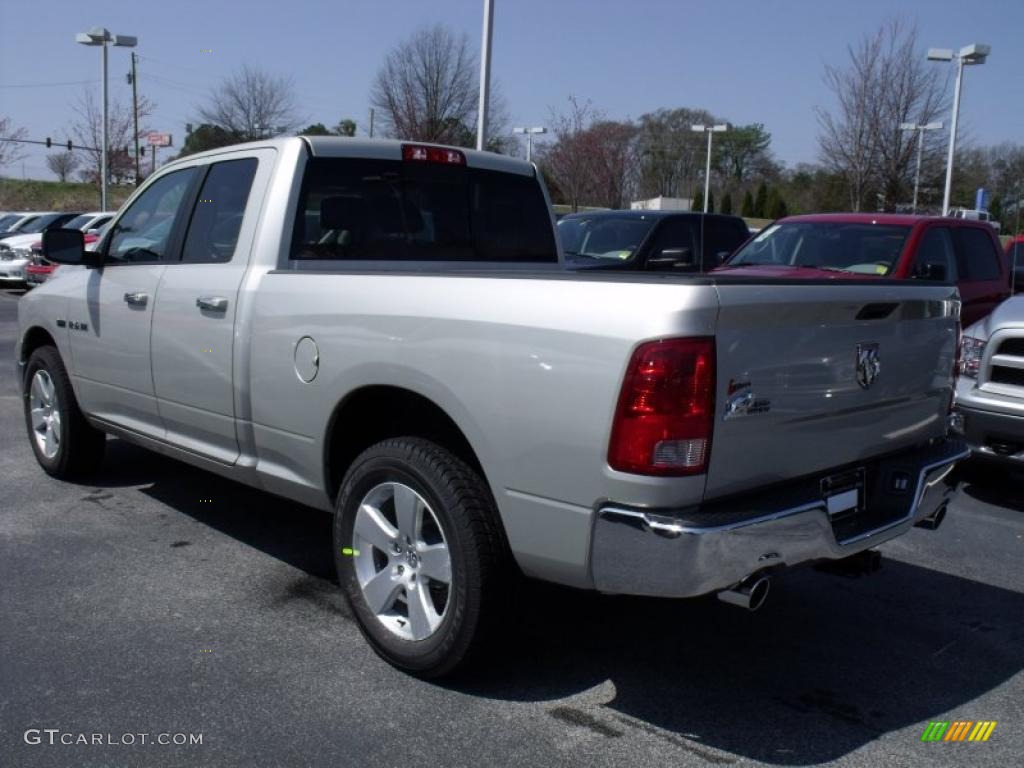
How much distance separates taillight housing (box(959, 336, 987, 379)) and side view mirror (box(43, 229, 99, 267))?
515 centimetres

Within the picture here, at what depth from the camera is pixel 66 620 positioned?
12.9 ft

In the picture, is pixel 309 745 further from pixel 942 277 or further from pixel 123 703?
pixel 942 277

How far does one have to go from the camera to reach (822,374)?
3178 millimetres

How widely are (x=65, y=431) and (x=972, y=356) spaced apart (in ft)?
18.1

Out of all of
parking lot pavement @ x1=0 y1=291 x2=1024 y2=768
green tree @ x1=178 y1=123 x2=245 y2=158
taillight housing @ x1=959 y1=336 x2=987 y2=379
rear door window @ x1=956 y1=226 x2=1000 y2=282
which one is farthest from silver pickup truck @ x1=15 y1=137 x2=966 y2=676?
green tree @ x1=178 y1=123 x2=245 y2=158

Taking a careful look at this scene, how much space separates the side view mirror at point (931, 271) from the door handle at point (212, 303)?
6.12 meters

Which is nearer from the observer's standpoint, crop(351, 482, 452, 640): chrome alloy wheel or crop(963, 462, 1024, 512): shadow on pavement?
crop(351, 482, 452, 640): chrome alloy wheel

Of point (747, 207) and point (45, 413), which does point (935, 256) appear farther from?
point (747, 207)

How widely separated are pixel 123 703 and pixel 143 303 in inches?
84.7

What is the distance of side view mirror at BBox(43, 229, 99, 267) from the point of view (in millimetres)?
5199

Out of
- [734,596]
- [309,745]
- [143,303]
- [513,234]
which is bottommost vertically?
[309,745]

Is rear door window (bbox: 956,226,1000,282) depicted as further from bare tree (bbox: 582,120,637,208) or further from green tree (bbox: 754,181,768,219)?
green tree (bbox: 754,181,768,219)

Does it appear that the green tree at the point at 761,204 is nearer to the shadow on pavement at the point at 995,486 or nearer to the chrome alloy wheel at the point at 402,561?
the shadow on pavement at the point at 995,486

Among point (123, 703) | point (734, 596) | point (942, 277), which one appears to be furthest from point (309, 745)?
point (942, 277)
